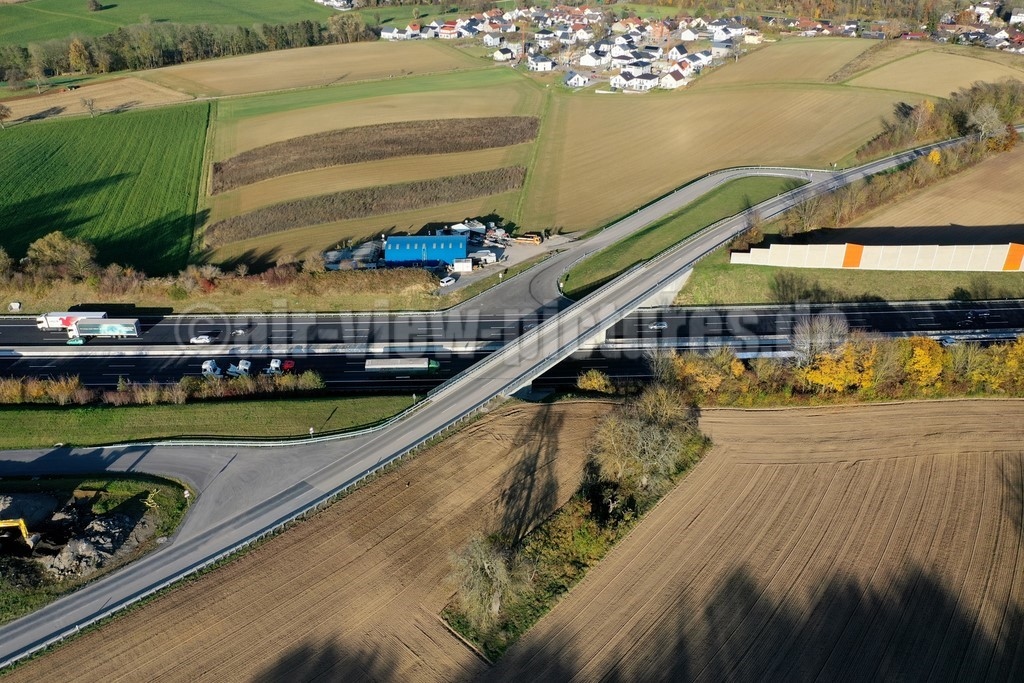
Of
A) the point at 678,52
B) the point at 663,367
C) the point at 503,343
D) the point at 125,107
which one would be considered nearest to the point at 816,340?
the point at 663,367

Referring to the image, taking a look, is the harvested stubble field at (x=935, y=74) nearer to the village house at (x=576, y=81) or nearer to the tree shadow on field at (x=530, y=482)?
the village house at (x=576, y=81)

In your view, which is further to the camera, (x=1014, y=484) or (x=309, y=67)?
(x=309, y=67)

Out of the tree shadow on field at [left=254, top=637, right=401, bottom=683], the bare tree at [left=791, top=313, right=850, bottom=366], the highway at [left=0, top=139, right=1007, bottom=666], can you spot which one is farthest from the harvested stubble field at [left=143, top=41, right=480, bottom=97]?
the tree shadow on field at [left=254, top=637, right=401, bottom=683]

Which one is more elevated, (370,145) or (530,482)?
(370,145)

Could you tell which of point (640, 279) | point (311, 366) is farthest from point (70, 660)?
point (640, 279)

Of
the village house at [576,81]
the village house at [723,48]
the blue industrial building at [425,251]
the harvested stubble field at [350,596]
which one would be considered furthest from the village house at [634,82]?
the harvested stubble field at [350,596]

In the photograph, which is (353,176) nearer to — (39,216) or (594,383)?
(39,216)
